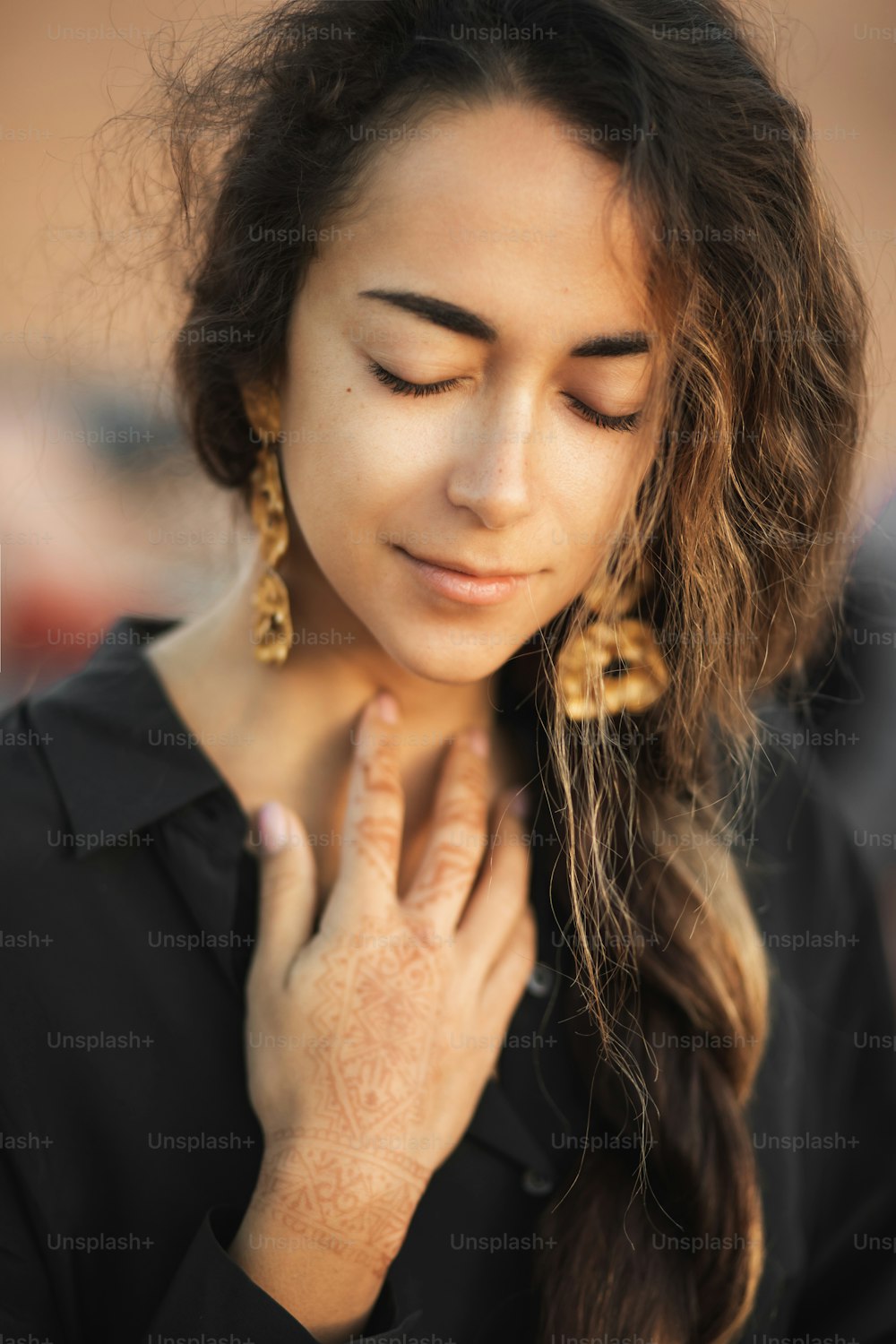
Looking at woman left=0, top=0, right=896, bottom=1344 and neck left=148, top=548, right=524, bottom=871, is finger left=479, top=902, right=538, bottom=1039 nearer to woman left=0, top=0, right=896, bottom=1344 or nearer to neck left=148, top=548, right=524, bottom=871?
woman left=0, top=0, right=896, bottom=1344

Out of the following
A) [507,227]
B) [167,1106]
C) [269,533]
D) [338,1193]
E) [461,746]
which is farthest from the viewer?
[461,746]

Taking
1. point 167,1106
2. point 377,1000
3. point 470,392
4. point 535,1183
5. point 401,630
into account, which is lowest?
point 535,1183

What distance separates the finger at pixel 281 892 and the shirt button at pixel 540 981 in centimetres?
35

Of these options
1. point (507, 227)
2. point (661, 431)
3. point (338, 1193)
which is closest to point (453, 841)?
point (338, 1193)

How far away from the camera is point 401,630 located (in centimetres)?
136

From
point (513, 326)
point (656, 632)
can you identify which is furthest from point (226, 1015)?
point (513, 326)

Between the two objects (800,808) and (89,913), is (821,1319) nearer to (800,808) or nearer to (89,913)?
(800,808)

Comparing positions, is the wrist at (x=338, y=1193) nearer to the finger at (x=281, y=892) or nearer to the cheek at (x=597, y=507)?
the finger at (x=281, y=892)

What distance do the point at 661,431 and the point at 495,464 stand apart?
275 millimetres

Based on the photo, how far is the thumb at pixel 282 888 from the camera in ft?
4.75

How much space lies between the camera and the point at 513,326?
1.21 m

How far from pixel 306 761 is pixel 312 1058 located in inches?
16.4

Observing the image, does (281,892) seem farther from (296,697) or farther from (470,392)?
(470,392)

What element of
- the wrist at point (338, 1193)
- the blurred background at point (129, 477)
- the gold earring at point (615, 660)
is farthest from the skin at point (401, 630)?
the blurred background at point (129, 477)
